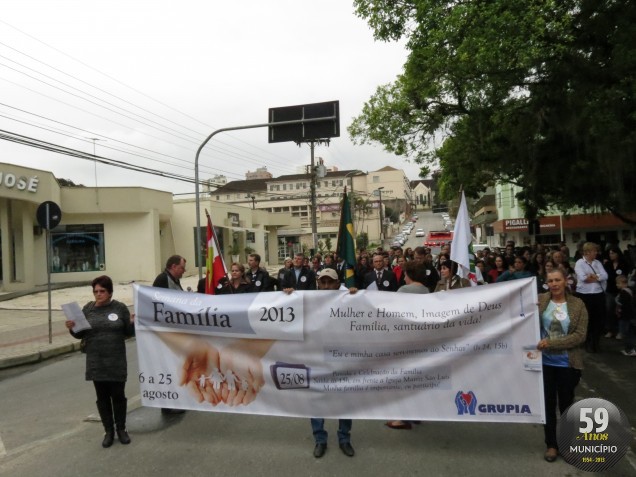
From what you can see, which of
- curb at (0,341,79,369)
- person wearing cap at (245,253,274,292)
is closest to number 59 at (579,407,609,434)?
person wearing cap at (245,253,274,292)

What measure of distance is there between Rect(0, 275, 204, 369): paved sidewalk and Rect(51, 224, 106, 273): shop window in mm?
4064

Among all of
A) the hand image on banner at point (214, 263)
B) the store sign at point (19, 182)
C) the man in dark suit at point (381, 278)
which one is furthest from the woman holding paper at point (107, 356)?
the store sign at point (19, 182)

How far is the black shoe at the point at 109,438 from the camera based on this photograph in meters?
4.89

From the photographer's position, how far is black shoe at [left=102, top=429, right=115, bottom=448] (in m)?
4.89

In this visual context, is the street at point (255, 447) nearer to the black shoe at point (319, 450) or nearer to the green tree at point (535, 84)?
the black shoe at point (319, 450)

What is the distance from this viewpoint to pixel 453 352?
459cm

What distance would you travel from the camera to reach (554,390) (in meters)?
4.42

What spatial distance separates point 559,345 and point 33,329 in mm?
13335

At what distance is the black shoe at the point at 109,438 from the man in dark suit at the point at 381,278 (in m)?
4.97

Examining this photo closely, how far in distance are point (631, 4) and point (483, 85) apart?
4057 mm

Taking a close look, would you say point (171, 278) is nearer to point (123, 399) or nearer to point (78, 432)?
point (123, 399)

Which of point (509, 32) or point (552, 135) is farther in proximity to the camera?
point (552, 135)

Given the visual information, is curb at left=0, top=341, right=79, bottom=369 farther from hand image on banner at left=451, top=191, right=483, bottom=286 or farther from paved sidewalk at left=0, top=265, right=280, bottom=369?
hand image on banner at left=451, top=191, right=483, bottom=286

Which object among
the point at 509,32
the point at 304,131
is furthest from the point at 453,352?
the point at 304,131
